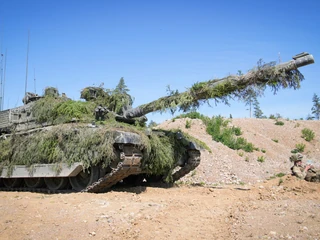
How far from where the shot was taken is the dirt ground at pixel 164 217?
171 inches

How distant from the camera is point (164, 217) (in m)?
5.17

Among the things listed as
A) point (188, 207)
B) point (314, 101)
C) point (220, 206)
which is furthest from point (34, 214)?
point (314, 101)

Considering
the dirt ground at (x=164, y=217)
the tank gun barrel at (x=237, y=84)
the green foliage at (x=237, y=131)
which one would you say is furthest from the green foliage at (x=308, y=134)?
the tank gun barrel at (x=237, y=84)

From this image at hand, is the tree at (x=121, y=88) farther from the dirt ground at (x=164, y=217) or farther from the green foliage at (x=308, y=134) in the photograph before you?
the green foliage at (x=308, y=134)

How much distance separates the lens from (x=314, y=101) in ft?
154

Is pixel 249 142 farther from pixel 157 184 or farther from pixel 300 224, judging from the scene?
pixel 300 224

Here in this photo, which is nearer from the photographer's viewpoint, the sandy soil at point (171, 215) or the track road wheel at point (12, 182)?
the sandy soil at point (171, 215)

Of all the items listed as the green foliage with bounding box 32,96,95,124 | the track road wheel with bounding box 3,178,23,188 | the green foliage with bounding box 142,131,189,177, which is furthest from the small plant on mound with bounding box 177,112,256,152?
the track road wheel with bounding box 3,178,23,188

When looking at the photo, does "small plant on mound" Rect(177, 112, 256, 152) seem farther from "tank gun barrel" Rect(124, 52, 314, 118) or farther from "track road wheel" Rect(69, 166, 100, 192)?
"track road wheel" Rect(69, 166, 100, 192)

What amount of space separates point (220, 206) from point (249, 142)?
47.7ft

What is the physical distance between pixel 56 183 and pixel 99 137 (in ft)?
6.96

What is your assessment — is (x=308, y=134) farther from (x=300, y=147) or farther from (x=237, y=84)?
(x=237, y=84)

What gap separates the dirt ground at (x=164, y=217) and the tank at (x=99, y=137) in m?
0.86

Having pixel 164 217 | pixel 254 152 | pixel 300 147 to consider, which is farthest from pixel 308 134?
pixel 164 217
